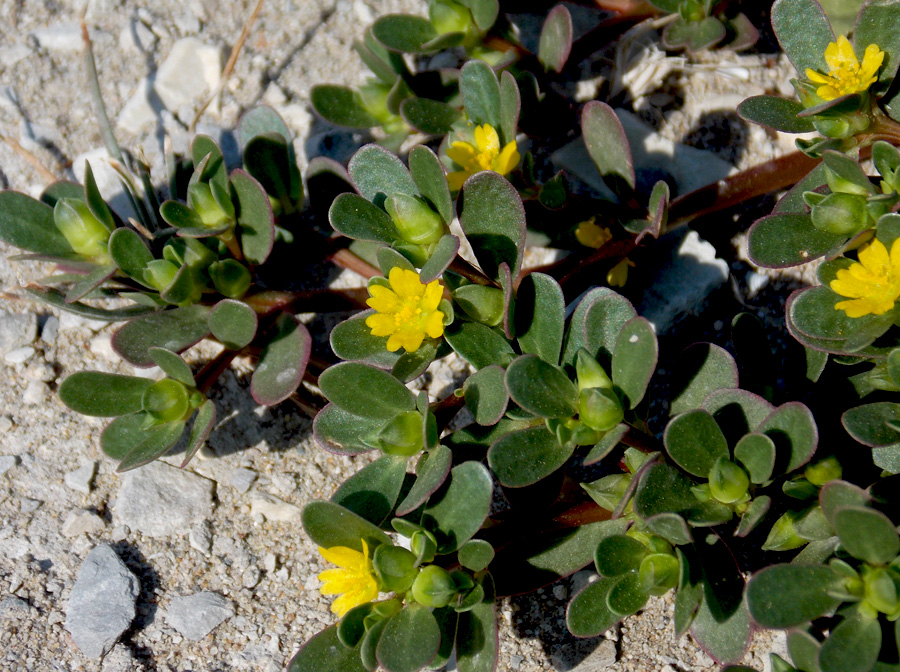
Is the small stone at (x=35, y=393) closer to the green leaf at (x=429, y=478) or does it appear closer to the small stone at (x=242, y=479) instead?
the small stone at (x=242, y=479)

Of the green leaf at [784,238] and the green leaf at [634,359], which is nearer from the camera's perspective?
the green leaf at [634,359]

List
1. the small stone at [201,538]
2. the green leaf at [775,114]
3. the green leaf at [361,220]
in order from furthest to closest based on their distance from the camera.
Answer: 1. the small stone at [201,538]
2. the green leaf at [775,114]
3. the green leaf at [361,220]

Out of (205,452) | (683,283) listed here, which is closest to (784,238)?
(683,283)

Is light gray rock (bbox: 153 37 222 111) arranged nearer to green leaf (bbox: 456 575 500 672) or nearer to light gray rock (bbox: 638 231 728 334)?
light gray rock (bbox: 638 231 728 334)

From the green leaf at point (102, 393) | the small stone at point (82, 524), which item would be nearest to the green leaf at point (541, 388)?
the green leaf at point (102, 393)

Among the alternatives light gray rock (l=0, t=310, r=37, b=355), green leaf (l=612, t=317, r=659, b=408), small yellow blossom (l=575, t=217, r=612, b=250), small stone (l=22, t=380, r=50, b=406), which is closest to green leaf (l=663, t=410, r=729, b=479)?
green leaf (l=612, t=317, r=659, b=408)
